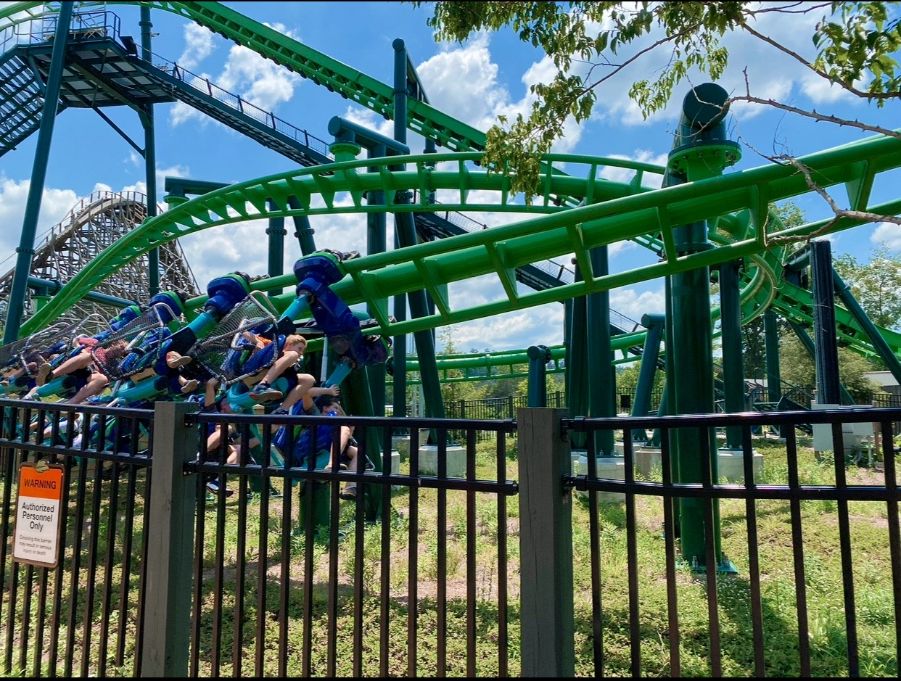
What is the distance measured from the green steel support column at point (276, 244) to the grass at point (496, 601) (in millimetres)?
5023

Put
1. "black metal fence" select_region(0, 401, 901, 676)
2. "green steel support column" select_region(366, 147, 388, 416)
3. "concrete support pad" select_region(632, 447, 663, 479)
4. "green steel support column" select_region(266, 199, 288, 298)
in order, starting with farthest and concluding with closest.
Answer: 1. "green steel support column" select_region(266, 199, 288, 298)
2. "green steel support column" select_region(366, 147, 388, 416)
3. "concrete support pad" select_region(632, 447, 663, 479)
4. "black metal fence" select_region(0, 401, 901, 676)

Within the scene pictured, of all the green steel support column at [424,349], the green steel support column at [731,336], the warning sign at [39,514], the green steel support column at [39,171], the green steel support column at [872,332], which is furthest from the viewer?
the green steel support column at [39,171]

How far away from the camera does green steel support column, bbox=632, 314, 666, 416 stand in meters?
9.52

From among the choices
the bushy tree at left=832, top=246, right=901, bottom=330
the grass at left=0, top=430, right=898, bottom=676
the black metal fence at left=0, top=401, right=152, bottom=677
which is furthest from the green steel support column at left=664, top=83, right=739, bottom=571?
the bushy tree at left=832, top=246, right=901, bottom=330

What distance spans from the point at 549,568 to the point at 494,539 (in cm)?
371

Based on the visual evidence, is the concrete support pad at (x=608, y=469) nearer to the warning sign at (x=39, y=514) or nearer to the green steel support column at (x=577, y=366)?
the green steel support column at (x=577, y=366)

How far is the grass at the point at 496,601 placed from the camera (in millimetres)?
2953

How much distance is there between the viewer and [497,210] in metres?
9.25

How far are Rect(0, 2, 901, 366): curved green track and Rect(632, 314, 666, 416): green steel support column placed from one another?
1.48 m

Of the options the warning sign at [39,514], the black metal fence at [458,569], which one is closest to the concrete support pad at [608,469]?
the black metal fence at [458,569]

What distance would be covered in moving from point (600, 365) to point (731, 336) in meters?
1.66

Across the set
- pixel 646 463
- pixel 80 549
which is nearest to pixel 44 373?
pixel 80 549

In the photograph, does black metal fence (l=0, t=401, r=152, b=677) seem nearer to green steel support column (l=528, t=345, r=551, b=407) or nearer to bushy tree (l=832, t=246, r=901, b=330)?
green steel support column (l=528, t=345, r=551, b=407)

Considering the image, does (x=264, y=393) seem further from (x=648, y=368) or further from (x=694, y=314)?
(x=648, y=368)
